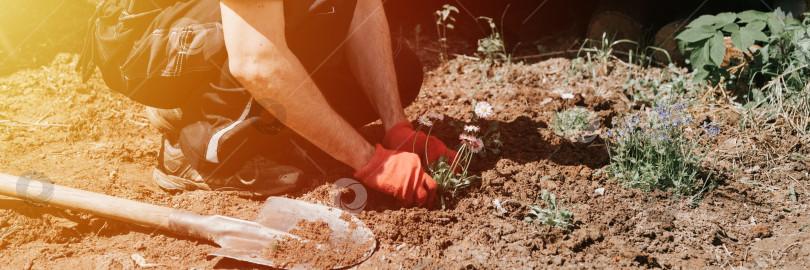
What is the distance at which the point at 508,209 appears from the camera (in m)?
2.26

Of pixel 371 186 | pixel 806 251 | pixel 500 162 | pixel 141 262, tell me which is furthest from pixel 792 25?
pixel 141 262

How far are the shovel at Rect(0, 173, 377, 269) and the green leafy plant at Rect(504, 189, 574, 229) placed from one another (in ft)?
2.08

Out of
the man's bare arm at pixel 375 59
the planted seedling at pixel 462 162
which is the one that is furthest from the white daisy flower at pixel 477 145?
the man's bare arm at pixel 375 59

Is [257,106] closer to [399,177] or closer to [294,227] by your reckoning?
[294,227]

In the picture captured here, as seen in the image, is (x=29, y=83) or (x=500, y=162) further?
(x=29, y=83)

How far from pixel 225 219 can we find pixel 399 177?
0.69 metres

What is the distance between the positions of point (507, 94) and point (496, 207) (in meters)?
1.00

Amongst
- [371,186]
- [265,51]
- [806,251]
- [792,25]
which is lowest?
[806,251]

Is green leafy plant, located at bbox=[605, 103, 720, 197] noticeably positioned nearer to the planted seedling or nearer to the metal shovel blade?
the planted seedling

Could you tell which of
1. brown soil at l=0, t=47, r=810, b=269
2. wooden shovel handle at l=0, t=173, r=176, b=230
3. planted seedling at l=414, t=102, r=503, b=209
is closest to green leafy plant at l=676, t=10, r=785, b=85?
brown soil at l=0, t=47, r=810, b=269

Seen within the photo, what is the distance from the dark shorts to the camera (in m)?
2.26

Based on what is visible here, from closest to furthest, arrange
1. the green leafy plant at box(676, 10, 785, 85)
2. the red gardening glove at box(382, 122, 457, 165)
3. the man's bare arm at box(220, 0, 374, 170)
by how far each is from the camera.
Result: the man's bare arm at box(220, 0, 374, 170)
the red gardening glove at box(382, 122, 457, 165)
the green leafy plant at box(676, 10, 785, 85)

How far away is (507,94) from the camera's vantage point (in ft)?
10.2

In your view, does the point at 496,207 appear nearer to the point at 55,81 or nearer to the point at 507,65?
the point at 507,65
